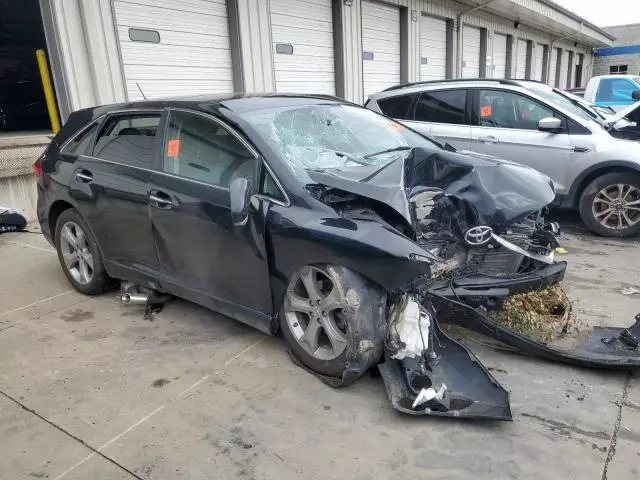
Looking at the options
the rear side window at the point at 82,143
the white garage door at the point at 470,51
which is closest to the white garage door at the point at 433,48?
the white garage door at the point at 470,51

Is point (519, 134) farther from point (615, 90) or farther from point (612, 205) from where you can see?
point (615, 90)

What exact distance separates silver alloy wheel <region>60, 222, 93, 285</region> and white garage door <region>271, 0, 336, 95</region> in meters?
6.69

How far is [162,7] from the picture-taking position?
810 centimetres

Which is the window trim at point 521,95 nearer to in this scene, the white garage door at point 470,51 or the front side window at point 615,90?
the front side window at point 615,90

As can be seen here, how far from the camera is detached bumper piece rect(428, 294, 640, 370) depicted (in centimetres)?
292

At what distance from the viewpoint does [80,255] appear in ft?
14.3

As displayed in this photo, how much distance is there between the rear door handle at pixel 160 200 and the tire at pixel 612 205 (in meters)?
4.69

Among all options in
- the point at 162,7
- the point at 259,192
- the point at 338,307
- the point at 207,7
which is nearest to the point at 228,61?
the point at 207,7

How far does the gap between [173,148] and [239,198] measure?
953 millimetres

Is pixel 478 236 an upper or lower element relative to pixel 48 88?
lower

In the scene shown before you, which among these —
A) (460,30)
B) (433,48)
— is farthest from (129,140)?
Result: (460,30)

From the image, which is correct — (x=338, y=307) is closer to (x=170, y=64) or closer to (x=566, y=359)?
(x=566, y=359)

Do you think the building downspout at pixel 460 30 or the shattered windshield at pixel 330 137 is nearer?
the shattered windshield at pixel 330 137

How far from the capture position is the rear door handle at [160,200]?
136 inches
